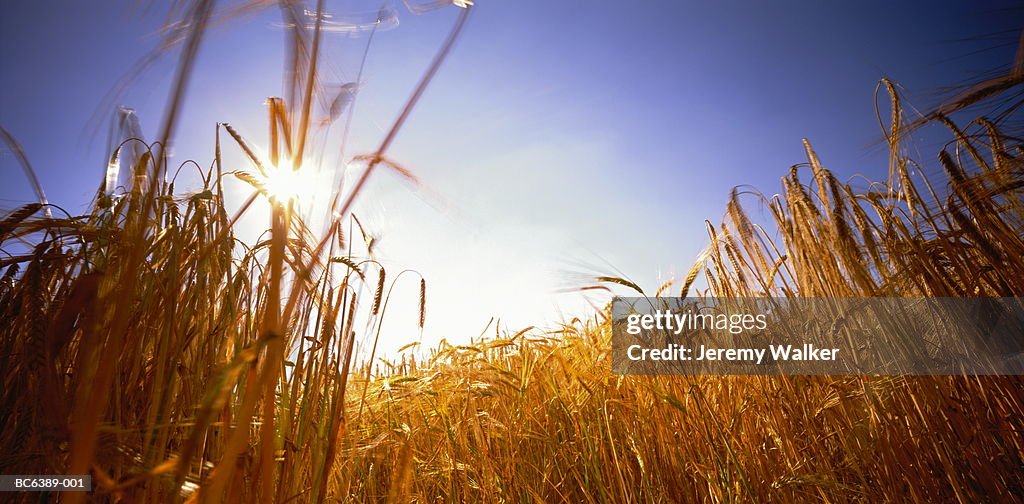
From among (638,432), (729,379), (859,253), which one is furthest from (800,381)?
(638,432)

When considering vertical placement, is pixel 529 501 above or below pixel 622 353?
below

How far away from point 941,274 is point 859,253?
300mm

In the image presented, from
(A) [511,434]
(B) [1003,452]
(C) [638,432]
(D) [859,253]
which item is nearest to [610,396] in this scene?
(C) [638,432]

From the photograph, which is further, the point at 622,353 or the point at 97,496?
the point at 622,353

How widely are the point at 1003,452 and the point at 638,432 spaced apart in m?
1.26

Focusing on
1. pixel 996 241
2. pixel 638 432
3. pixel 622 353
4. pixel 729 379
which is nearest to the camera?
pixel 996 241

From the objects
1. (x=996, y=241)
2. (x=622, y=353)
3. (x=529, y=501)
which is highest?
(x=996, y=241)

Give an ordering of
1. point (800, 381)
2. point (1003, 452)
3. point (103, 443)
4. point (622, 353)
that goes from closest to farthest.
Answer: point (103, 443), point (1003, 452), point (800, 381), point (622, 353)

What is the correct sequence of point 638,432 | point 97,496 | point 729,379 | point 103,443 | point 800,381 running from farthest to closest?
point 729,379 < point 638,432 < point 800,381 < point 97,496 < point 103,443

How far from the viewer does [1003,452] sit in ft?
5.01

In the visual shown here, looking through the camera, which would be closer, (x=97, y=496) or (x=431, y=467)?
(x=97, y=496)

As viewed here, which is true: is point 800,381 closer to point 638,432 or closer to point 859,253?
point 859,253

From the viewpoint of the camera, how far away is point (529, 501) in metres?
1.77

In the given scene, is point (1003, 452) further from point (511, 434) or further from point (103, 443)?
point (103, 443)
